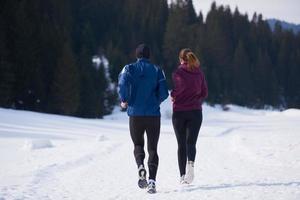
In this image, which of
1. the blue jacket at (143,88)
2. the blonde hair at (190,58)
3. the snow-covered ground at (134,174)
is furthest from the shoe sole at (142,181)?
the blonde hair at (190,58)

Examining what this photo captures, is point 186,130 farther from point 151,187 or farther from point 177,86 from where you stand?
point 151,187

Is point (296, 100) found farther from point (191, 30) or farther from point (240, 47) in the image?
point (191, 30)

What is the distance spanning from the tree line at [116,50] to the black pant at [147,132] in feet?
119

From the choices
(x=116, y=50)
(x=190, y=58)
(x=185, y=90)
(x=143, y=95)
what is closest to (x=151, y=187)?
(x=143, y=95)

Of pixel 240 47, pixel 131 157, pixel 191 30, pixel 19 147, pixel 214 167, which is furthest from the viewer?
pixel 240 47

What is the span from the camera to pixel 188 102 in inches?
293

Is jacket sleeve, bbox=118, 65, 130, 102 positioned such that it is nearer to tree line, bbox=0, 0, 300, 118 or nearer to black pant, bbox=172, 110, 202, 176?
black pant, bbox=172, 110, 202, 176

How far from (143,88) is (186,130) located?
1092 mm

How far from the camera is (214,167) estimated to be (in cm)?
1010

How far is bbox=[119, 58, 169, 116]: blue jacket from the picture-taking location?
22.7 ft

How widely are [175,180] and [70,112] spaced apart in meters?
41.1

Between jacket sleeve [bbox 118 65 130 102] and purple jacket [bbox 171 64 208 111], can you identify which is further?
purple jacket [bbox 171 64 208 111]

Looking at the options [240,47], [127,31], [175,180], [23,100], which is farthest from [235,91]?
[175,180]

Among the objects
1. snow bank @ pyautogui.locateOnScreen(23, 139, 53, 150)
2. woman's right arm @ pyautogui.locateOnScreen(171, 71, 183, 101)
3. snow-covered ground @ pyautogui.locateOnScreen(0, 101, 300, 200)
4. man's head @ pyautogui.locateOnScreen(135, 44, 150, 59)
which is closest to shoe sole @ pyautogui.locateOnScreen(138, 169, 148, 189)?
snow-covered ground @ pyautogui.locateOnScreen(0, 101, 300, 200)
